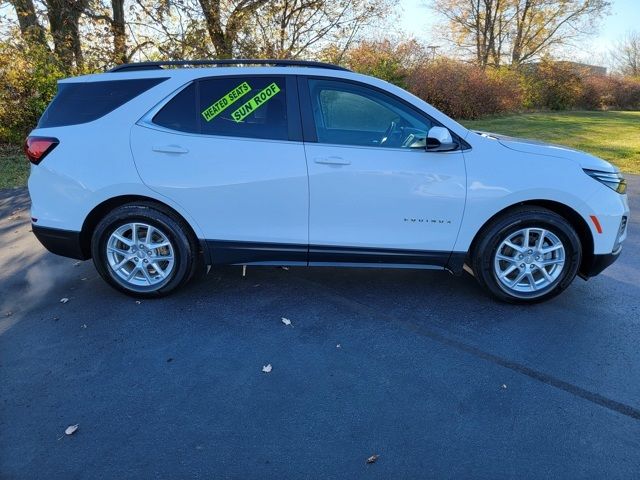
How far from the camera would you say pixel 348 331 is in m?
3.50

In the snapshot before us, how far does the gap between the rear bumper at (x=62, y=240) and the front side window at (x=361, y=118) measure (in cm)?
214

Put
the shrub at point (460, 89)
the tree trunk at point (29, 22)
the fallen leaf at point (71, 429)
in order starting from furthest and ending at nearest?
the shrub at point (460, 89) < the tree trunk at point (29, 22) < the fallen leaf at point (71, 429)

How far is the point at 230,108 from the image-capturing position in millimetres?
3752

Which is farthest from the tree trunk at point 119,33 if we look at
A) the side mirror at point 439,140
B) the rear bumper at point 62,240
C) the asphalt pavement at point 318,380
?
the side mirror at point 439,140

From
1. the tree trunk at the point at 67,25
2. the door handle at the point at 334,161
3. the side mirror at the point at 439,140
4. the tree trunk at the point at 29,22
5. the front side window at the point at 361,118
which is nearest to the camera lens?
the side mirror at the point at 439,140

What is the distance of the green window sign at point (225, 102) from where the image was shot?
3.75 m

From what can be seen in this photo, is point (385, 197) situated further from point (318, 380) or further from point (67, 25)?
point (67, 25)

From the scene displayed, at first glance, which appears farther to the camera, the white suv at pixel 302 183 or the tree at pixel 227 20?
the tree at pixel 227 20

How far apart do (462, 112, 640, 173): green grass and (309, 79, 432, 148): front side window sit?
323 inches

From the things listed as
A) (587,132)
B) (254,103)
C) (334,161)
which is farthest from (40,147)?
(587,132)

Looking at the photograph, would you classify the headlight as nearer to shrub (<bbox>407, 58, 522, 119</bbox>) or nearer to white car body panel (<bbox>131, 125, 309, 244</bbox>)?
white car body panel (<bbox>131, 125, 309, 244</bbox>)

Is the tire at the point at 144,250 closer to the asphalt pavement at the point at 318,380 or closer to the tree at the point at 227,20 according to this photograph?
the asphalt pavement at the point at 318,380

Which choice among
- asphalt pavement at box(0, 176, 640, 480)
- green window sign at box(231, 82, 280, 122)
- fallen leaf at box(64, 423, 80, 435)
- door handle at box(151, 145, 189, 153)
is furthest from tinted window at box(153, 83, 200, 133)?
fallen leaf at box(64, 423, 80, 435)

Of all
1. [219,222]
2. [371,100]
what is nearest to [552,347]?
[371,100]
